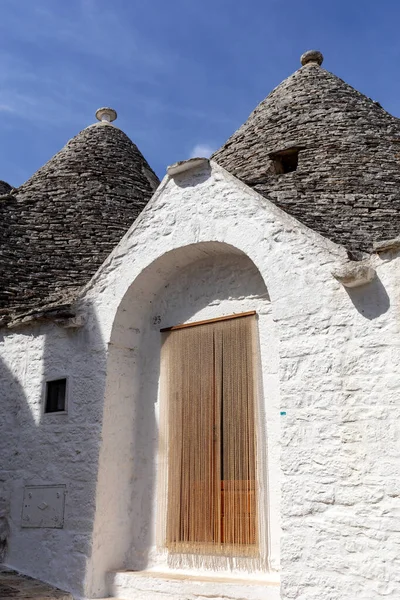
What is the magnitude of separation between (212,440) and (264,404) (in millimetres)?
676

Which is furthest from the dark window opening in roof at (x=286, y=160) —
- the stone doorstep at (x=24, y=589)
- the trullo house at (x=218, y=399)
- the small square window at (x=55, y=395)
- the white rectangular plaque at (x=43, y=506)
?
the stone doorstep at (x=24, y=589)

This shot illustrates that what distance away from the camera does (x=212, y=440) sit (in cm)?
623

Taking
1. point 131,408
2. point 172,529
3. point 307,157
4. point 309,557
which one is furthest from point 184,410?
point 307,157

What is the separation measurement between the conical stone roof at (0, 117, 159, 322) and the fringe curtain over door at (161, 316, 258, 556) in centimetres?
176

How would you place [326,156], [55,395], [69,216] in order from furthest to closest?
[69,216], [326,156], [55,395]

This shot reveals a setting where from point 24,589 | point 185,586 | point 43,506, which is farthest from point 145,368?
point 24,589

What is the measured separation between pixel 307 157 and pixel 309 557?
5.72 meters

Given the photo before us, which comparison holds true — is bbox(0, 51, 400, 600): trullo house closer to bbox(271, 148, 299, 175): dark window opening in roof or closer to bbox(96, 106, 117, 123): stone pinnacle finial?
bbox(271, 148, 299, 175): dark window opening in roof

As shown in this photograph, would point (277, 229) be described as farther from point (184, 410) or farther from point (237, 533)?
point (237, 533)

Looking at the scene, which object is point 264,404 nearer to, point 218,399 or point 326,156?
point 218,399

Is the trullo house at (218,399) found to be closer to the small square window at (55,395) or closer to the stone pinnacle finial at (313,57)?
the small square window at (55,395)

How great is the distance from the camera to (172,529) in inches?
246

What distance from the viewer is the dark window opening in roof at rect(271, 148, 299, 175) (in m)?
9.16

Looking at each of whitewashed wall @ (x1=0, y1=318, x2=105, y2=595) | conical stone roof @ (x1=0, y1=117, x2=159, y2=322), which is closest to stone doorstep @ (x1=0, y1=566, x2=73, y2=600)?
whitewashed wall @ (x1=0, y1=318, x2=105, y2=595)
